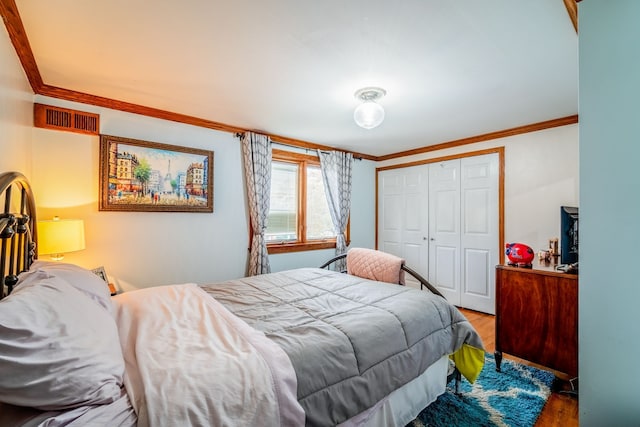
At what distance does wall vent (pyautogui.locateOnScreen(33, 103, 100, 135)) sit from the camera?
7.74 feet

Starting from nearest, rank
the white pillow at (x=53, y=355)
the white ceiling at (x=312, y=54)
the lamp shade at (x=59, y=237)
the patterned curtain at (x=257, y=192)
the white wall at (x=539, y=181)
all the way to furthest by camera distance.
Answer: the white pillow at (x=53, y=355) → the white ceiling at (x=312, y=54) → the lamp shade at (x=59, y=237) → the white wall at (x=539, y=181) → the patterned curtain at (x=257, y=192)

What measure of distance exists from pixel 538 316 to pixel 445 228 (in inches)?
77.4

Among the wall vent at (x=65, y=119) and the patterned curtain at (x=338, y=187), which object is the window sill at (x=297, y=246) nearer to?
the patterned curtain at (x=338, y=187)

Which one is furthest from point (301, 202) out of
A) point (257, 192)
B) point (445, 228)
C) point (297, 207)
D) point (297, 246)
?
point (445, 228)

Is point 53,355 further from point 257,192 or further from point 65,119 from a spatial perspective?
point 257,192

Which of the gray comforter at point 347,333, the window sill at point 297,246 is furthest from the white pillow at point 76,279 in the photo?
the window sill at point 297,246

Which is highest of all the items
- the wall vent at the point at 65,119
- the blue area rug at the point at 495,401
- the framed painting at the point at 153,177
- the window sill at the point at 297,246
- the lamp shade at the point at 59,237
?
the wall vent at the point at 65,119

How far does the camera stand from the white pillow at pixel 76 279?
3.98 ft

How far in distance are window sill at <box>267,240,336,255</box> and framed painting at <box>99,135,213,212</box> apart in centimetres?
98

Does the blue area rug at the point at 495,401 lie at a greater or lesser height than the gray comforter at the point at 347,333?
lesser

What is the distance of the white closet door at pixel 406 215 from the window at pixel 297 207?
107cm

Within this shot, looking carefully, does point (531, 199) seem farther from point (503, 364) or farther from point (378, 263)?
point (378, 263)

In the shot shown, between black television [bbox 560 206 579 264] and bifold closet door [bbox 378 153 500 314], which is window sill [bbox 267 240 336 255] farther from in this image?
black television [bbox 560 206 579 264]

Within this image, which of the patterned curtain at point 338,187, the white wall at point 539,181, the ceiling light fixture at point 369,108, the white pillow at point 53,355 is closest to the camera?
the white pillow at point 53,355
